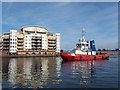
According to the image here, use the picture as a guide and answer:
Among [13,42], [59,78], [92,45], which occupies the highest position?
[13,42]

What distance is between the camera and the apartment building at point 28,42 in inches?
3718

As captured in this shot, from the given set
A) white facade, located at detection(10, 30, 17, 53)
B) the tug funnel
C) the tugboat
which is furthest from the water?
white facade, located at detection(10, 30, 17, 53)

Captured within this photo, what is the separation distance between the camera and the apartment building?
94438 mm

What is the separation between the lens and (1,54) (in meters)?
84.9

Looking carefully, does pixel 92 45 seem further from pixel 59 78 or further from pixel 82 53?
pixel 59 78

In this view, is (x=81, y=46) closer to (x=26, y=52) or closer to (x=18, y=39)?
(x=26, y=52)

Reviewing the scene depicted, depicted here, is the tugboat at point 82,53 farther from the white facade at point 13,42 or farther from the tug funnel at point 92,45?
the white facade at point 13,42

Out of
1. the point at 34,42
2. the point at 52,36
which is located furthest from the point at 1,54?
the point at 52,36

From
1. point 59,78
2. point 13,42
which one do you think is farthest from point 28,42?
point 59,78

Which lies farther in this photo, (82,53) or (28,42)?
(28,42)

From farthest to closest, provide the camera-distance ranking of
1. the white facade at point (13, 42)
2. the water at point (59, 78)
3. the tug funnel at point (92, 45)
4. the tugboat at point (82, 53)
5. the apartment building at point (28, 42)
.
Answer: the apartment building at point (28, 42) → the white facade at point (13, 42) → the tug funnel at point (92, 45) → the tugboat at point (82, 53) → the water at point (59, 78)

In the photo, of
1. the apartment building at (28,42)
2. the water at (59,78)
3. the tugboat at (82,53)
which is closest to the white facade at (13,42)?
the apartment building at (28,42)

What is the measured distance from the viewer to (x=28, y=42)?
97438 mm

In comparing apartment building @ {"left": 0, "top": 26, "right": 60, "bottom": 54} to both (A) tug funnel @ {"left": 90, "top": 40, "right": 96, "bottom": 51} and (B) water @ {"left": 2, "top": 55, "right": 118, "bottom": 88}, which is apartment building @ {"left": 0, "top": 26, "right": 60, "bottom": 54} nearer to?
(A) tug funnel @ {"left": 90, "top": 40, "right": 96, "bottom": 51}
